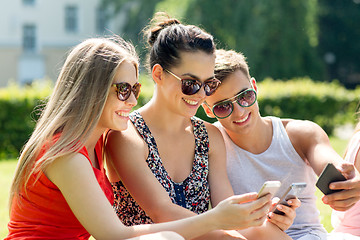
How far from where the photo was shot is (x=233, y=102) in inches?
133

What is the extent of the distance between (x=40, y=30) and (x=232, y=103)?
40.4 metres

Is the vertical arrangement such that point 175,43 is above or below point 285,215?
above

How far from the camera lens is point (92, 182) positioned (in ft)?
8.46

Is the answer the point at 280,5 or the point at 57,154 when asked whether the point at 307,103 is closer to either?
the point at 280,5

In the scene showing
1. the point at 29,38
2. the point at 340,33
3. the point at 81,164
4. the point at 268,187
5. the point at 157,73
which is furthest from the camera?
the point at 29,38

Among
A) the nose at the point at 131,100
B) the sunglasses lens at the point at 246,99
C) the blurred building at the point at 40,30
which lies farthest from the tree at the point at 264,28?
the nose at the point at 131,100

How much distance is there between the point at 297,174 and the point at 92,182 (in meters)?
1.55

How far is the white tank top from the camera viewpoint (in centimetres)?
346

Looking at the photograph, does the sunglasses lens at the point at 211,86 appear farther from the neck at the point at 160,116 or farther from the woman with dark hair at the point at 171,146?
the neck at the point at 160,116

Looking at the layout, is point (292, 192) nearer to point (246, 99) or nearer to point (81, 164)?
point (246, 99)

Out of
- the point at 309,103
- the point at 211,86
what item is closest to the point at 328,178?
the point at 211,86

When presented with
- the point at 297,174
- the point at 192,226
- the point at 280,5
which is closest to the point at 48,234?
the point at 192,226

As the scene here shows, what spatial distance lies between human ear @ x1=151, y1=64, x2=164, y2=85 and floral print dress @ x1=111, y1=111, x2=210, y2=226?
0.25m

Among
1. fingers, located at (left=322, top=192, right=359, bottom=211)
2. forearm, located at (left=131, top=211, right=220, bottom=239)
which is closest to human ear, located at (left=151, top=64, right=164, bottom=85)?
forearm, located at (left=131, top=211, right=220, bottom=239)
